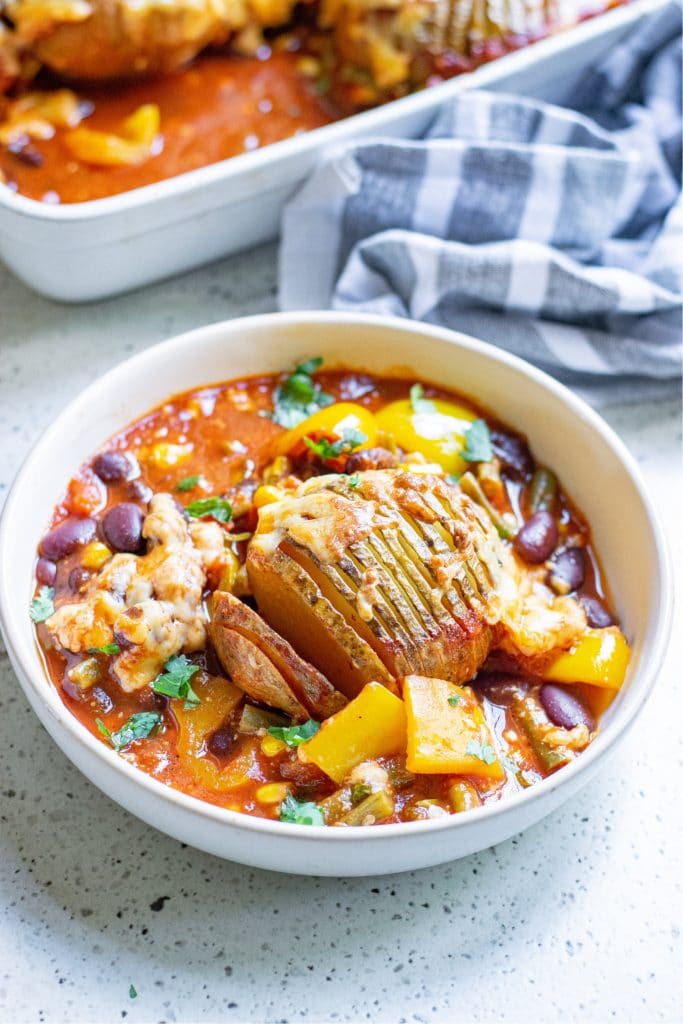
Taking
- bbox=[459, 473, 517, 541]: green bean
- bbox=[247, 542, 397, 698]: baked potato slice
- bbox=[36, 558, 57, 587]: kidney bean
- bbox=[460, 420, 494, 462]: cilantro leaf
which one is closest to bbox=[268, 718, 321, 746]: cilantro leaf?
bbox=[247, 542, 397, 698]: baked potato slice

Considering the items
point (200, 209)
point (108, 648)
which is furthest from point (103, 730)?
point (200, 209)

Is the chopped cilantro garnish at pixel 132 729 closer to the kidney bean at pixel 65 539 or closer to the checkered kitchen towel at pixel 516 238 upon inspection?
the kidney bean at pixel 65 539

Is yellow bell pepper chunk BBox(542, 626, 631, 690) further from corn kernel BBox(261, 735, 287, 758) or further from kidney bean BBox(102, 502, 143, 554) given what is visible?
kidney bean BBox(102, 502, 143, 554)

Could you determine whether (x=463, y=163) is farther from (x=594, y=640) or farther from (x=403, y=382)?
(x=594, y=640)

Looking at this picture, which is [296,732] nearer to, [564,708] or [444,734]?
[444,734]

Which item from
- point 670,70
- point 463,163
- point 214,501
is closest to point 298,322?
point 214,501

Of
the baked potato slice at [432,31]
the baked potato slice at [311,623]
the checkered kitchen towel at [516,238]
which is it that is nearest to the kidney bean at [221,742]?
the baked potato slice at [311,623]
